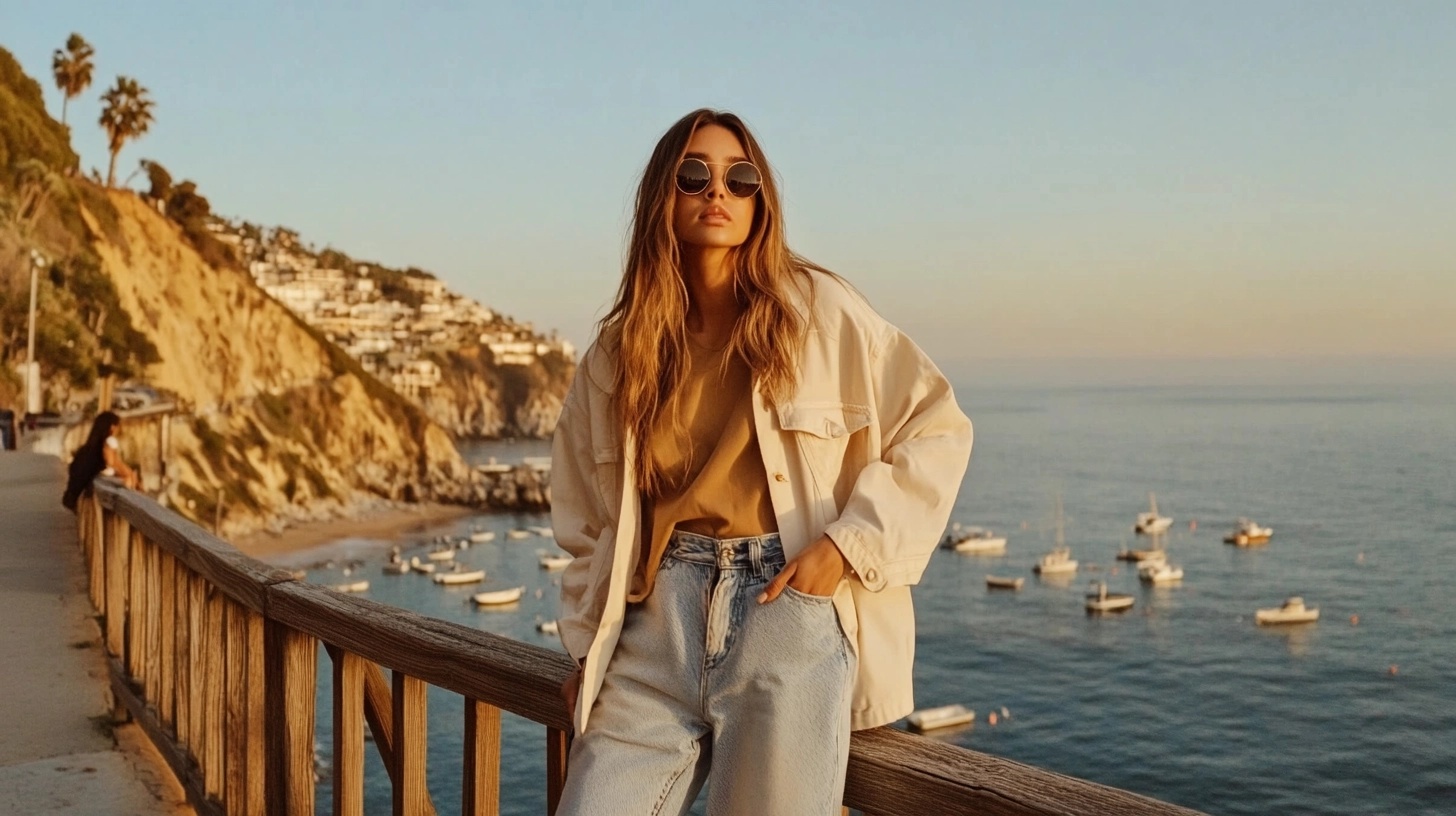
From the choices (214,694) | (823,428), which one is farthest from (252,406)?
(823,428)

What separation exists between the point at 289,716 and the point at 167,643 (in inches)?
72.9

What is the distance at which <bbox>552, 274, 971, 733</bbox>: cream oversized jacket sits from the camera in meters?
1.91

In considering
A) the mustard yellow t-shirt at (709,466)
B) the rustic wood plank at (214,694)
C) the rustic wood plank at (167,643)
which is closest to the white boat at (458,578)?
the rustic wood plank at (167,643)

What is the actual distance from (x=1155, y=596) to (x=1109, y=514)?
1250 inches

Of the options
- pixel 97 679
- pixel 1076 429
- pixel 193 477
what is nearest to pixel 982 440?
pixel 1076 429

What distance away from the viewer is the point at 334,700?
302 cm

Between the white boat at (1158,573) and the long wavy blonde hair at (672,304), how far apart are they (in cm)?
7070

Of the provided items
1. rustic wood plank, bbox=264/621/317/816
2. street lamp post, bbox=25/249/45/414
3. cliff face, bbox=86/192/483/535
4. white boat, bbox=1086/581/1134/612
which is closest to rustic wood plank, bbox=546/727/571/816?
rustic wood plank, bbox=264/621/317/816

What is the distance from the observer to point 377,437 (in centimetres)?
8294

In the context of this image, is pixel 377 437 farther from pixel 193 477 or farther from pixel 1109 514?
pixel 1109 514

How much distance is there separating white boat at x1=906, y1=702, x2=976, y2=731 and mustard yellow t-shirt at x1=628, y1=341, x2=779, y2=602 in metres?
38.7

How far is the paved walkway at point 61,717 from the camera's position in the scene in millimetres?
4406

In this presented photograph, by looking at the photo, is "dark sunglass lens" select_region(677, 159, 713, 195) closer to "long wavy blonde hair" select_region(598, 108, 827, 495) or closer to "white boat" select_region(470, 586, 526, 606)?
"long wavy blonde hair" select_region(598, 108, 827, 495)

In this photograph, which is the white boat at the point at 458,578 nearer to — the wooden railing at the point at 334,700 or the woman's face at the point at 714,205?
the wooden railing at the point at 334,700
